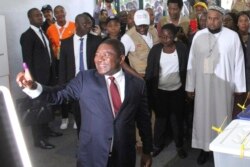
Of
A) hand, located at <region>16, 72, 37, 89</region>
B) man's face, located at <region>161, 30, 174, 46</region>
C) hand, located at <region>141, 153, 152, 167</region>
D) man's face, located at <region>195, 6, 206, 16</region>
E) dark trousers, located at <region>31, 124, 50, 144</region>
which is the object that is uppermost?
hand, located at <region>16, 72, 37, 89</region>

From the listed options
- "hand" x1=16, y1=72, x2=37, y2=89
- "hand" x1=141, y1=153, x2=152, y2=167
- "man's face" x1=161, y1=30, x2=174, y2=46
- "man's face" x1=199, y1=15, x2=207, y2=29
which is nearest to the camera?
"hand" x1=16, y1=72, x2=37, y2=89

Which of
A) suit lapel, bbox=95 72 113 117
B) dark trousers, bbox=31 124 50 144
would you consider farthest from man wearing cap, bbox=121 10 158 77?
suit lapel, bbox=95 72 113 117

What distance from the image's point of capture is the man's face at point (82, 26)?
13.8 ft

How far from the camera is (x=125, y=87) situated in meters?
2.40

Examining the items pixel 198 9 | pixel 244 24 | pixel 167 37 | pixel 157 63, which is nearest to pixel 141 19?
pixel 167 37

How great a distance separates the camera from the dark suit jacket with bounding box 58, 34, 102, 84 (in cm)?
413

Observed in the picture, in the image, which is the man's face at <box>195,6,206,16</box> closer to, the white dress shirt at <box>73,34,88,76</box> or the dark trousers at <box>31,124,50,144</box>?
the white dress shirt at <box>73,34,88,76</box>

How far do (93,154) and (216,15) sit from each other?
192cm

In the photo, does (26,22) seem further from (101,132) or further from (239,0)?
(101,132)

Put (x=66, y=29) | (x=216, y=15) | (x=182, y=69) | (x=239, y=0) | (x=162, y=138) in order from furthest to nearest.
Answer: (x=239, y=0)
(x=66, y=29)
(x=162, y=138)
(x=182, y=69)
(x=216, y=15)

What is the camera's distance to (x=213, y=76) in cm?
370

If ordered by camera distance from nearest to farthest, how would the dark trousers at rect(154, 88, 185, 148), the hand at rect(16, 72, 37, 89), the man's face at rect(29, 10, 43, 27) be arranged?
the hand at rect(16, 72, 37, 89), the dark trousers at rect(154, 88, 185, 148), the man's face at rect(29, 10, 43, 27)

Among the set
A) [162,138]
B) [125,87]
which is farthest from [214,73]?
[125,87]

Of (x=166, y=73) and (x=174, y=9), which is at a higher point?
(x=174, y=9)
